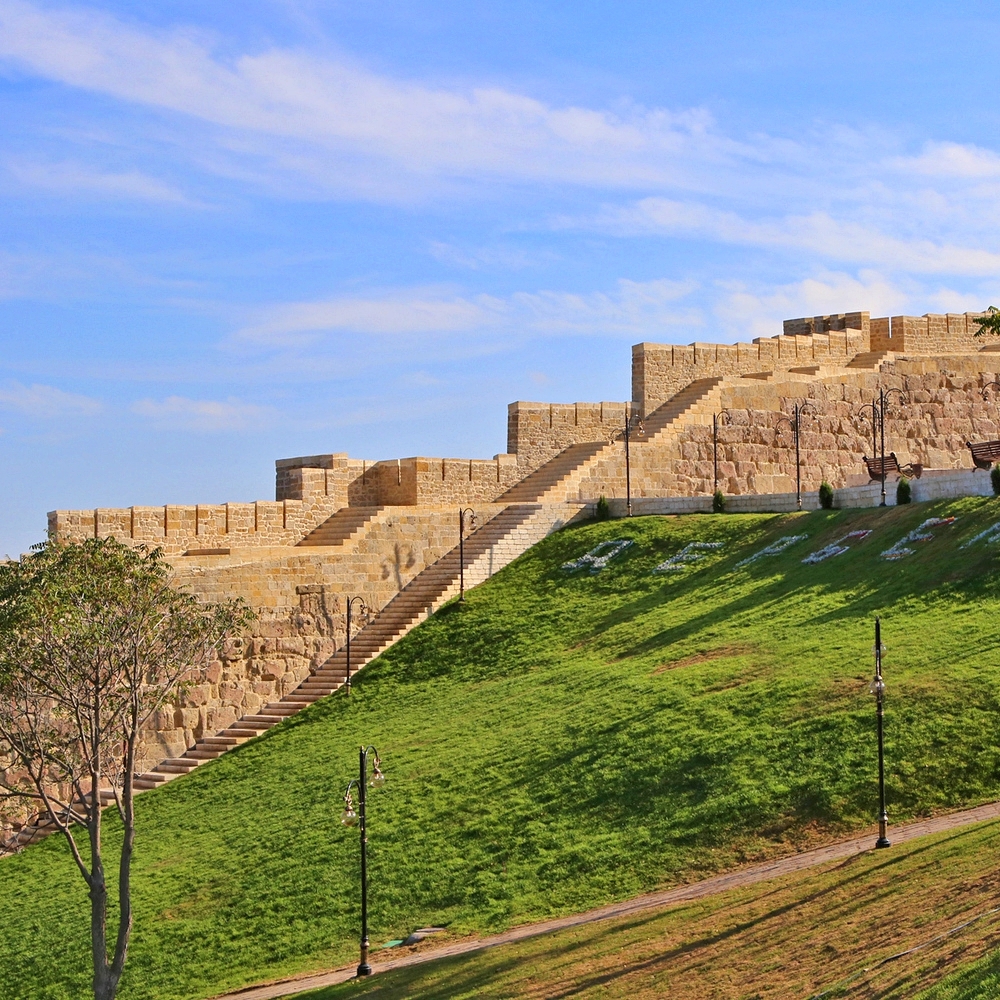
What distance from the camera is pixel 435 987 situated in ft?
55.9

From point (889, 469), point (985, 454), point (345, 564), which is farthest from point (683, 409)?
point (345, 564)

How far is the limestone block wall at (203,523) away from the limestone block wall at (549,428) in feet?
17.9

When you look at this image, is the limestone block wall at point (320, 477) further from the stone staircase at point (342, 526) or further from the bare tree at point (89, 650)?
the bare tree at point (89, 650)

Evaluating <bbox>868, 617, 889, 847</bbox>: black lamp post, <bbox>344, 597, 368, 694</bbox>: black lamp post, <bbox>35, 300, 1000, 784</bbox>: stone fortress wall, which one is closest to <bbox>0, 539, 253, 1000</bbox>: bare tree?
<bbox>35, 300, 1000, 784</bbox>: stone fortress wall

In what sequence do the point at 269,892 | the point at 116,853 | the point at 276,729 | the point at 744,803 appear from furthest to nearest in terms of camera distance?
the point at 276,729 < the point at 116,853 < the point at 269,892 < the point at 744,803

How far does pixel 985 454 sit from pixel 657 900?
19.0 metres

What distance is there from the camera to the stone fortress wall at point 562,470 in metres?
32.0

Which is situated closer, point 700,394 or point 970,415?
point 700,394

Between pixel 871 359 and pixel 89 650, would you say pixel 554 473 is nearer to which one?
pixel 871 359

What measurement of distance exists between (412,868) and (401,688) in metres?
9.45

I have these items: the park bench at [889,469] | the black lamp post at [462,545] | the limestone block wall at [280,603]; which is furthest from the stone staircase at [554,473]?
the park bench at [889,469]

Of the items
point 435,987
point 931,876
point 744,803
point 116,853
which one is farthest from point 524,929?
point 116,853

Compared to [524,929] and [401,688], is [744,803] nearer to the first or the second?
[524,929]

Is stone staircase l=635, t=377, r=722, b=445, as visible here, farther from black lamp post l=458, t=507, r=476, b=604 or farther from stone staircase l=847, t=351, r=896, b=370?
black lamp post l=458, t=507, r=476, b=604
